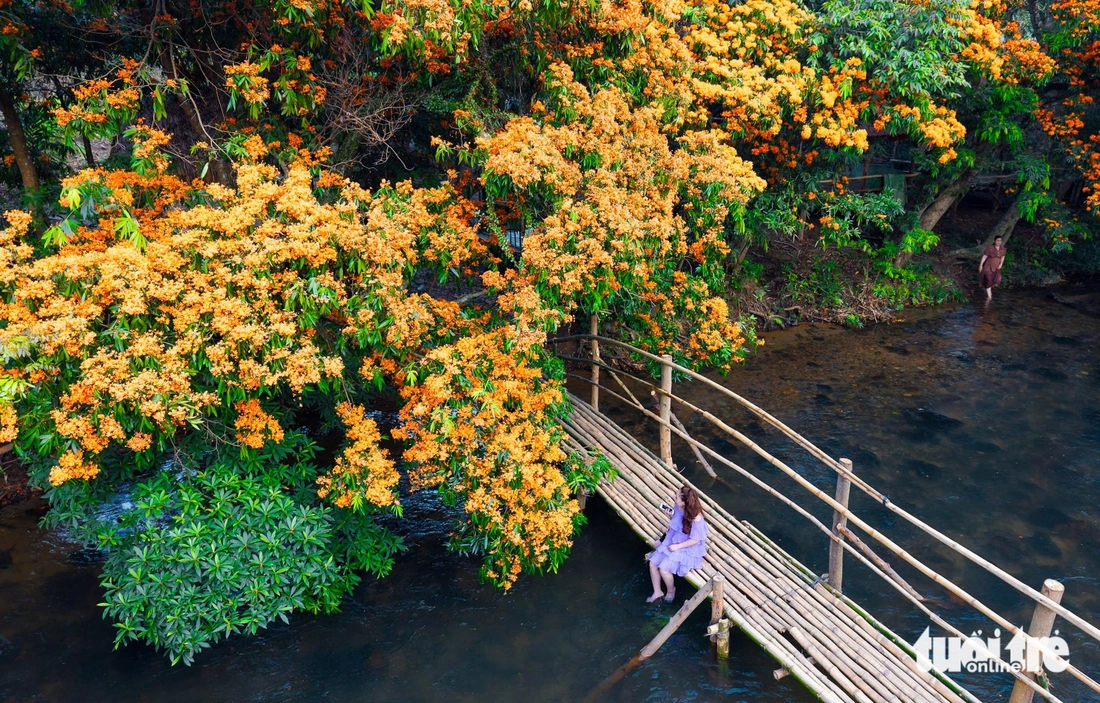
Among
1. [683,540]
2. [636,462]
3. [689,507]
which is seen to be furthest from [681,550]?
[636,462]

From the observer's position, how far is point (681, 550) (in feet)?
20.2

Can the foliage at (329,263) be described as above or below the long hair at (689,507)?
above

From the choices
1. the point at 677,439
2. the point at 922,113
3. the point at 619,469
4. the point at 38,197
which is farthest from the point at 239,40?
the point at 922,113

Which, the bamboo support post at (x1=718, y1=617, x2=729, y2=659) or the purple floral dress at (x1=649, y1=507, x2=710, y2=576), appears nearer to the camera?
the bamboo support post at (x1=718, y1=617, x2=729, y2=659)

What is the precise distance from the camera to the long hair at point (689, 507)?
19.6 ft

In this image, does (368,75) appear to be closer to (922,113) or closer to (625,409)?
(625,409)

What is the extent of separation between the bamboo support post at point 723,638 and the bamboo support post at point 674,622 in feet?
0.77

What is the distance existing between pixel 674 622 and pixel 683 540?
0.68 m

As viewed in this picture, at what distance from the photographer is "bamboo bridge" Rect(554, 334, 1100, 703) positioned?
4.78 m

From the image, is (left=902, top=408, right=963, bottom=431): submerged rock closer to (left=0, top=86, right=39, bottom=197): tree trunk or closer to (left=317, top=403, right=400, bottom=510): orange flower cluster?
(left=317, top=403, right=400, bottom=510): orange flower cluster

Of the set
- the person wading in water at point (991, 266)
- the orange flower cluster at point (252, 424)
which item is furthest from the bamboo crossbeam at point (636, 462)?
→ the person wading in water at point (991, 266)

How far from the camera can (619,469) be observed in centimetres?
735

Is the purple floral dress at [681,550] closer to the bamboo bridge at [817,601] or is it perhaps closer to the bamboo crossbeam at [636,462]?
the bamboo bridge at [817,601]

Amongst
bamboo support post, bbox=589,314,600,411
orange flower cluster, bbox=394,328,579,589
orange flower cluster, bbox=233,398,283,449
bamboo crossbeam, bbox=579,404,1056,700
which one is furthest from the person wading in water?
orange flower cluster, bbox=233,398,283,449
